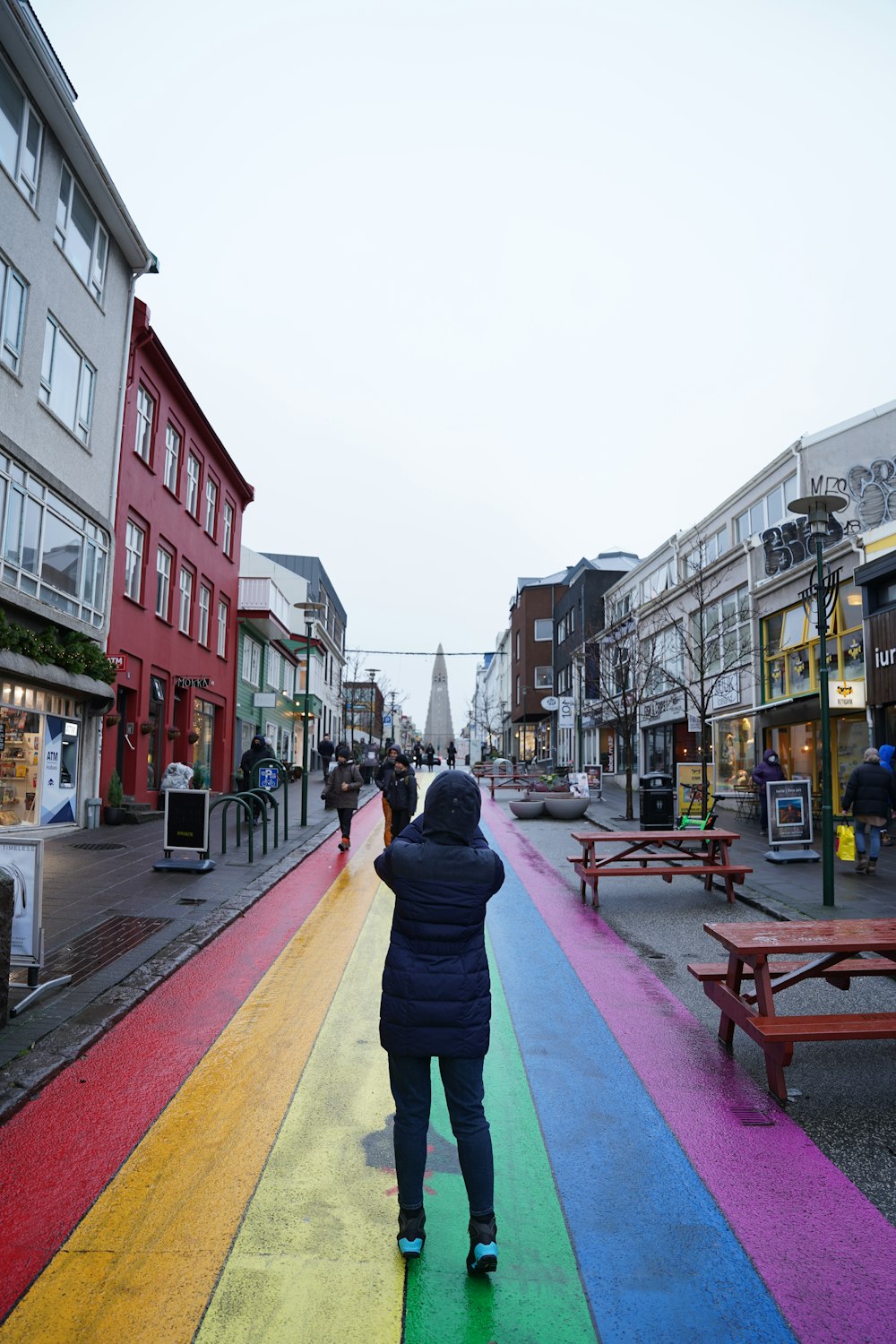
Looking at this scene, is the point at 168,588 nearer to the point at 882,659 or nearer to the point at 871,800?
the point at 882,659

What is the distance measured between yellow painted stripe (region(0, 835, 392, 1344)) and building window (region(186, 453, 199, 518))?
68.0 feet

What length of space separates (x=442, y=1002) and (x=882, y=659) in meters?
16.7

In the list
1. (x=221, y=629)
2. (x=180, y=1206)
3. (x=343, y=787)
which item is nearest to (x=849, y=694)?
(x=343, y=787)

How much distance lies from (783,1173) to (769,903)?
6465 mm

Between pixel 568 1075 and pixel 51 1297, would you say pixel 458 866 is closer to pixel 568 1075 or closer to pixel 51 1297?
pixel 51 1297

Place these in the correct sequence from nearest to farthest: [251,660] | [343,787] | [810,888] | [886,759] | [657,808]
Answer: [810,888], [343,787], [886,759], [657,808], [251,660]

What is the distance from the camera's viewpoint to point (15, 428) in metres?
14.3

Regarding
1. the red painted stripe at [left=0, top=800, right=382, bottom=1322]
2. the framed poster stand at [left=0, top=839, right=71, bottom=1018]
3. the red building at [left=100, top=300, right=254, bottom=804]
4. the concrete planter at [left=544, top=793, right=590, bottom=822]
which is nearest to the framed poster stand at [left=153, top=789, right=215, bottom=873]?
the red painted stripe at [left=0, top=800, right=382, bottom=1322]

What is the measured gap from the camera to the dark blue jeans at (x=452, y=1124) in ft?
10.6

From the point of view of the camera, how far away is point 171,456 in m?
23.4

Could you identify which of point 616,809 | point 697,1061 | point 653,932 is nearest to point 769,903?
point 653,932

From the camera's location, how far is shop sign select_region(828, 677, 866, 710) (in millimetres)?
18281

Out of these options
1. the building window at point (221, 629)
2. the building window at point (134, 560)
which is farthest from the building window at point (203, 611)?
the building window at point (134, 560)

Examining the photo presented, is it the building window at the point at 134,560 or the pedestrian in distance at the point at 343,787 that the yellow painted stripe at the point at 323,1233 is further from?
the building window at the point at 134,560
